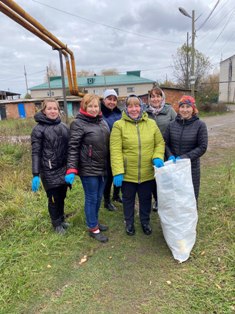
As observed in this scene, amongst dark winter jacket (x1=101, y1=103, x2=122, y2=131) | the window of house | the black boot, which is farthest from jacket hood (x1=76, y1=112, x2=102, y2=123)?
the window of house

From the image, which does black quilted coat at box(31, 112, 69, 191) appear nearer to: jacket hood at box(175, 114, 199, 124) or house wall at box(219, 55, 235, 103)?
jacket hood at box(175, 114, 199, 124)

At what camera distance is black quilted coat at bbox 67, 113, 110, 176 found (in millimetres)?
2609

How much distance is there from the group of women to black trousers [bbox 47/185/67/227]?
0.6 inches

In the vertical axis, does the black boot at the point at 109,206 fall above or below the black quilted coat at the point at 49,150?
below

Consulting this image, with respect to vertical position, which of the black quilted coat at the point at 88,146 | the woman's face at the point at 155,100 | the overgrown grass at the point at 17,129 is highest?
the woman's face at the point at 155,100

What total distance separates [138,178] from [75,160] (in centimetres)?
71

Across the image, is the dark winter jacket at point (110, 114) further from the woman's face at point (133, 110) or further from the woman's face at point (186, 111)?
the woman's face at point (186, 111)

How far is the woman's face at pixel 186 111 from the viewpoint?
8.84 feet

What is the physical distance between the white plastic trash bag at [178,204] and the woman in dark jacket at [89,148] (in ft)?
2.22

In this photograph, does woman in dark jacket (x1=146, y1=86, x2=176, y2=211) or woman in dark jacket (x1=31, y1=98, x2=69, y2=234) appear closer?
woman in dark jacket (x1=31, y1=98, x2=69, y2=234)

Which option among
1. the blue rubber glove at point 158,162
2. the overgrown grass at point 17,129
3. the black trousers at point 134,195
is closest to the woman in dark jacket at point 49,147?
the black trousers at point 134,195

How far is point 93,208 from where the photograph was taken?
2865mm

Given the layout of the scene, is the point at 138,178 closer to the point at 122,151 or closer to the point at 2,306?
the point at 122,151

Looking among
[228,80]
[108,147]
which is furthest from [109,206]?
[228,80]
